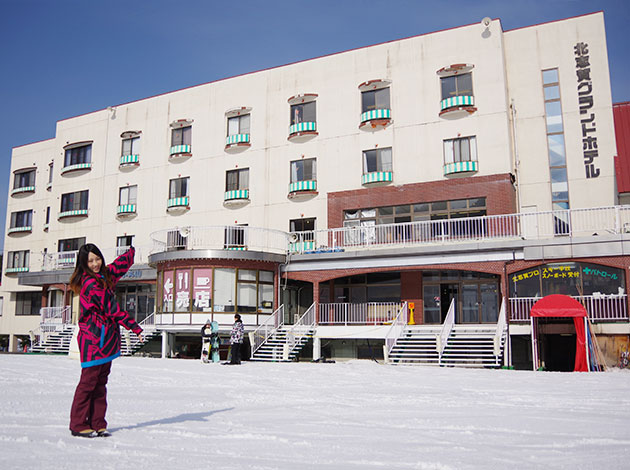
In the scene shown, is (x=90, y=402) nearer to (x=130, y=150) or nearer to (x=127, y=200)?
(x=127, y=200)

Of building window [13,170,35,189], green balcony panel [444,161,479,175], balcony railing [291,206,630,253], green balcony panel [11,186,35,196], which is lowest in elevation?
balcony railing [291,206,630,253]

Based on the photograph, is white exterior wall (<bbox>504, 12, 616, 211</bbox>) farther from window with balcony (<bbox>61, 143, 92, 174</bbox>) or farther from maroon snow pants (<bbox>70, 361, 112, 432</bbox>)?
window with balcony (<bbox>61, 143, 92, 174</bbox>)

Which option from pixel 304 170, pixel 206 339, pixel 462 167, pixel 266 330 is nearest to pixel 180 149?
pixel 304 170

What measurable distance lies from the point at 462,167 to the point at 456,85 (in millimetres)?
3946

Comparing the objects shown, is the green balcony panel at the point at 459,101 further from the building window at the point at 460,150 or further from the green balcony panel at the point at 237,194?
the green balcony panel at the point at 237,194

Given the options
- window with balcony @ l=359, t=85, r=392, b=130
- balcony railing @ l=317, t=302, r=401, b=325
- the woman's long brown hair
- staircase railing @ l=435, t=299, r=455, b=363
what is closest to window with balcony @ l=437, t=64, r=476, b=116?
window with balcony @ l=359, t=85, r=392, b=130

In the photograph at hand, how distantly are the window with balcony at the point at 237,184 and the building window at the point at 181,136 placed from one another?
3.63 metres

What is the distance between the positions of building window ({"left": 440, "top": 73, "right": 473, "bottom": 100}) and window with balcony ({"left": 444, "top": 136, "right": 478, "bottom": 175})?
207 cm

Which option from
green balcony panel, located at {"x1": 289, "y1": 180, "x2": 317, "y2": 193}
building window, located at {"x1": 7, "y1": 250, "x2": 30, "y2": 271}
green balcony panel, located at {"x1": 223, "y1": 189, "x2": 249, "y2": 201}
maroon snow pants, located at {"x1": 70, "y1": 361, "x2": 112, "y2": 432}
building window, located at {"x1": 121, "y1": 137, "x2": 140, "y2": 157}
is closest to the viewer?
maroon snow pants, located at {"x1": 70, "y1": 361, "x2": 112, "y2": 432}

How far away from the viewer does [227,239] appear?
28.9m

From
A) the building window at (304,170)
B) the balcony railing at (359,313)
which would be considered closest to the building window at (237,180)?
the building window at (304,170)

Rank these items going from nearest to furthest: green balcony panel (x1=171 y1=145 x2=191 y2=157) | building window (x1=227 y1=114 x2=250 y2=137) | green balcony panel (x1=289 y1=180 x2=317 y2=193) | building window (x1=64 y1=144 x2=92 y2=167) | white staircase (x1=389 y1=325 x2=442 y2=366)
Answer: white staircase (x1=389 y1=325 x2=442 y2=366), green balcony panel (x1=289 y1=180 x2=317 y2=193), building window (x1=227 y1=114 x2=250 y2=137), green balcony panel (x1=171 y1=145 x2=191 y2=157), building window (x1=64 y1=144 x2=92 y2=167)

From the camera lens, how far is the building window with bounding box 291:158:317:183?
1178 inches

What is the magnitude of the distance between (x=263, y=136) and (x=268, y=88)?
8.40ft
